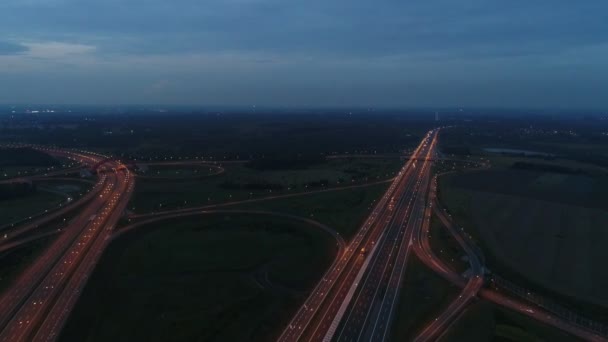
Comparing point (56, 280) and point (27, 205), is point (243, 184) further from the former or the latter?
point (56, 280)

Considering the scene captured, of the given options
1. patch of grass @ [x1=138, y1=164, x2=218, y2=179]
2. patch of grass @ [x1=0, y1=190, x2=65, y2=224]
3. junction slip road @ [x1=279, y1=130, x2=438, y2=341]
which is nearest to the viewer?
junction slip road @ [x1=279, y1=130, x2=438, y2=341]

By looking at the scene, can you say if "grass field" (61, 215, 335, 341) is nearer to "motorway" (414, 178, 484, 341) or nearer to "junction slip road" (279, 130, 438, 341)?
"junction slip road" (279, 130, 438, 341)

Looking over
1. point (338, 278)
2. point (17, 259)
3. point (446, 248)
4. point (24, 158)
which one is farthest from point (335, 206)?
point (24, 158)

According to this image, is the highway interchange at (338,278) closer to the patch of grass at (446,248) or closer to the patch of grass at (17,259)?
the patch of grass at (446,248)

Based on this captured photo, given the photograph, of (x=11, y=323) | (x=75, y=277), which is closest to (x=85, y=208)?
(x=75, y=277)

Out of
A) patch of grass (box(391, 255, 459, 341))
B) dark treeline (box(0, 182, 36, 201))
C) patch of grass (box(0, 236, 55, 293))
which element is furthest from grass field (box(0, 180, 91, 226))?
patch of grass (box(391, 255, 459, 341))
